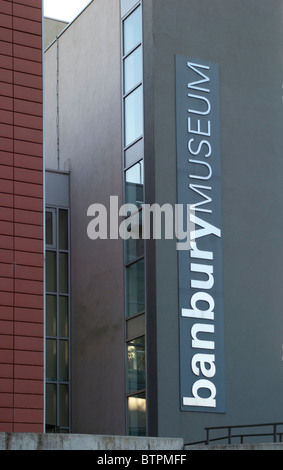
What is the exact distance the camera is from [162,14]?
110ft

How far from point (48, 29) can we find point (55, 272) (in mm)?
14000

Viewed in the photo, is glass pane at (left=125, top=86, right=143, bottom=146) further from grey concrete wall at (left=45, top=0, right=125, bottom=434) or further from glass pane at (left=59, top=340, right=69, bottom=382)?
glass pane at (left=59, top=340, right=69, bottom=382)

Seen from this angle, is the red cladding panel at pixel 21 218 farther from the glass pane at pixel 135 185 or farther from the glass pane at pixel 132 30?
the glass pane at pixel 132 30

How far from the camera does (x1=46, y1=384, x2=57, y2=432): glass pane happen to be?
3616cm

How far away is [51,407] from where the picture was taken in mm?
36406

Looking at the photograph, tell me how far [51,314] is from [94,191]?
470cm

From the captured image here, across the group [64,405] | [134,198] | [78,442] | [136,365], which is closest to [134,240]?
[134,198]

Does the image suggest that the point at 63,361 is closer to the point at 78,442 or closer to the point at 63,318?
the point at 63,318

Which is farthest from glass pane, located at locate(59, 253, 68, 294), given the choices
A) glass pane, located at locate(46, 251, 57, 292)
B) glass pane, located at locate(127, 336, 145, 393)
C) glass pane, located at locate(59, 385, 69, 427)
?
glass pane, located at locate(127, 336, 145, 393)

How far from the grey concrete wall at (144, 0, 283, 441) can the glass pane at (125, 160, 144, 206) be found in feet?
4.21

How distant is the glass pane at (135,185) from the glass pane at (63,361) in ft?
20.9

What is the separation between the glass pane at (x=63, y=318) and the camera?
123 feet
